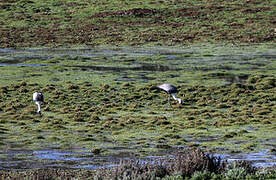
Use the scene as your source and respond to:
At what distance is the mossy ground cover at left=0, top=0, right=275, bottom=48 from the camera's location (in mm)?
62812

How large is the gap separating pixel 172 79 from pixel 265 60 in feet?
38.9

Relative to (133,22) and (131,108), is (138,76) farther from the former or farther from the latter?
(133,22)

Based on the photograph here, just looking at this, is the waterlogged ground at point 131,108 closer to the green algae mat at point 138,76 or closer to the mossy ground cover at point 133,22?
the green algae mat at point 138,76

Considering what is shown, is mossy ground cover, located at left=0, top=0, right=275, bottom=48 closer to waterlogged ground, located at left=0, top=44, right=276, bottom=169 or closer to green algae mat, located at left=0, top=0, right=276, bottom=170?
green algae mat, located at left=0, top=0, right=276, bottom=170

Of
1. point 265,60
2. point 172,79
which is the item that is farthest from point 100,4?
point 172,79

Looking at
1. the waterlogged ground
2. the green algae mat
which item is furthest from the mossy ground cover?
the waterlogged ground

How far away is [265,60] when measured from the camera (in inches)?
1751

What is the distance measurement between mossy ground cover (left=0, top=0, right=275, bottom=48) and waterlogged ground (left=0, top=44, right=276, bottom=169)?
529 inches

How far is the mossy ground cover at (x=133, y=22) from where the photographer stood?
206 ft

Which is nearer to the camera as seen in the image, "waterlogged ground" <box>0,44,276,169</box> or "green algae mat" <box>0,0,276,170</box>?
"waterlogged ground" <box>0,44,276,169</box>

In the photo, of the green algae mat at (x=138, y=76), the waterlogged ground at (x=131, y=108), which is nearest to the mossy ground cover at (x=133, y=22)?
the green algae mat at (x=138, y=76)

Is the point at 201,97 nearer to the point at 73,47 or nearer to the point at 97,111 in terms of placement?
the point at 97,111

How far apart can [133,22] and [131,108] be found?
47864 millimetres

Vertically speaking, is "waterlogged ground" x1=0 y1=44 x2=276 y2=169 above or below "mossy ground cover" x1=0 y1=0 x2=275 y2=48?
Result: below
